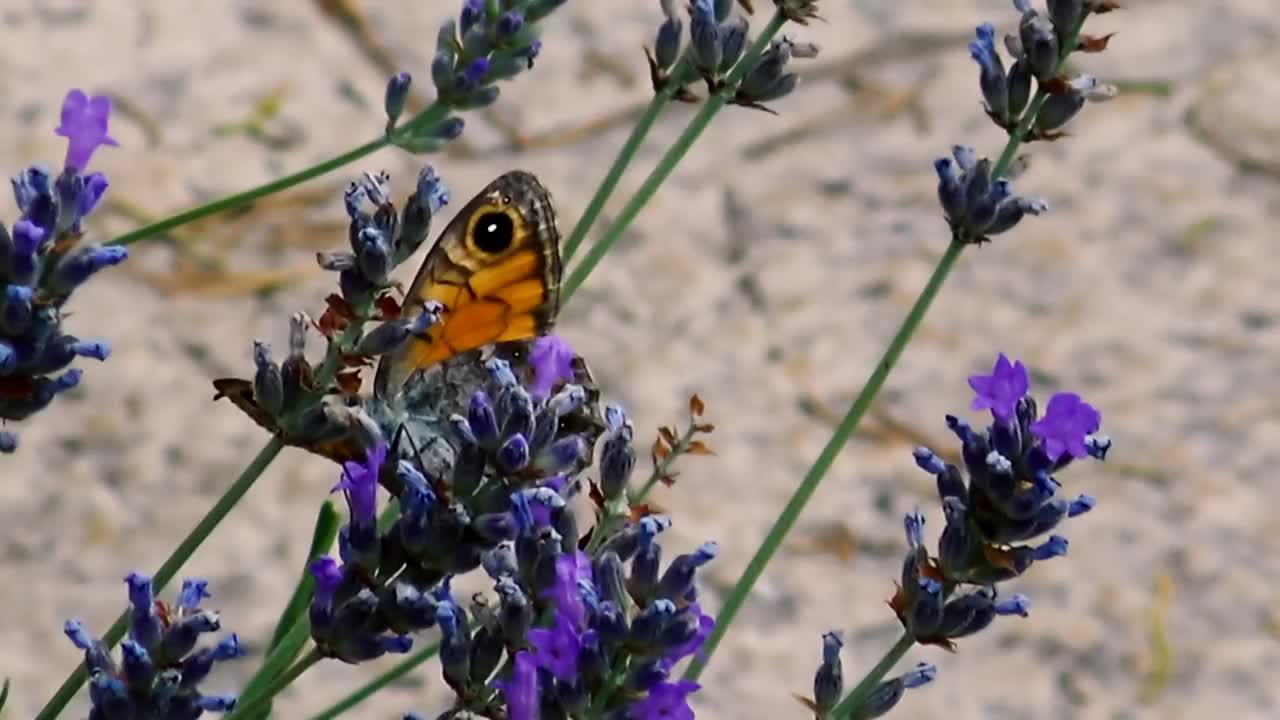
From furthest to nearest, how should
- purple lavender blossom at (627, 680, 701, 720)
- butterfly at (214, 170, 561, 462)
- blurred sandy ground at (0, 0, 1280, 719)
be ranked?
blurred sandy ground at (0, 0, 1280, 719) < butterfly at (214, 170, 561, 462) < purple lavender blossom at (627, 680, 701, 720)

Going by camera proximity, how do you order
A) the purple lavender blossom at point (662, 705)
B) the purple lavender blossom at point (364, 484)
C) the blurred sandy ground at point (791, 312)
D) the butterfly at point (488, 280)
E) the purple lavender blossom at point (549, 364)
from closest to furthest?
the purple lavender blossom at point (662, 705) < the purple lavender blossom at point (364, 484) < the purple lavender blossom at point (549, 364) < the butterfly at point (488, 280) < the blurred sandy ground at point (791, 312)

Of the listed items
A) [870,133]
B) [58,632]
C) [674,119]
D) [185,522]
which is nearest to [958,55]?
[870,133]

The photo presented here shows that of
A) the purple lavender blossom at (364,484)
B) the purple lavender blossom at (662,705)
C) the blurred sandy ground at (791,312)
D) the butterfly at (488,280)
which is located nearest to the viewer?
the purple lavender blossom at (662,705)

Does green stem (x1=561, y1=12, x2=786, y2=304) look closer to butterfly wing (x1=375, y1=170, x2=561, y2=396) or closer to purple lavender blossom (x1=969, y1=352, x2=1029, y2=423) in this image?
butterfly wing (x1=375, y1=170, x2=561, y2=396)

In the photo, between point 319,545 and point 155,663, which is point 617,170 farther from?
point 155,663

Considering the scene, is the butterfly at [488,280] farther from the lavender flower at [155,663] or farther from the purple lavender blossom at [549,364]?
the lavender flower at [155,663]

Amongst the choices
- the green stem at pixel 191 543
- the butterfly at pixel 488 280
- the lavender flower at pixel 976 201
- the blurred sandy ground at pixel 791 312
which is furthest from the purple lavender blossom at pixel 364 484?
the blurred sandy ground at pixel 791 312

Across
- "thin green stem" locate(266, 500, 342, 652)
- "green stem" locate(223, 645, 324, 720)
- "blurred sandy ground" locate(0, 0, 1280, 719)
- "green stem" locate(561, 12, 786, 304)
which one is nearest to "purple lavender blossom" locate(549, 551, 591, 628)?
"green stem" locate(223, 645, 324, 720)

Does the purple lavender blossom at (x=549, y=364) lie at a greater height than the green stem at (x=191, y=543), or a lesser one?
greater
